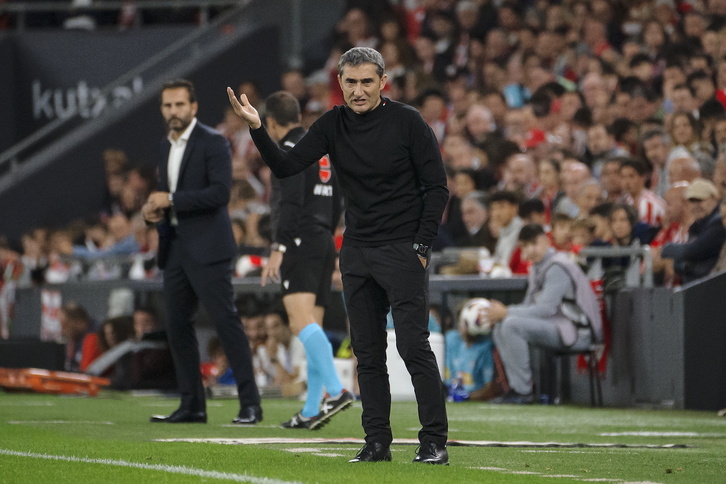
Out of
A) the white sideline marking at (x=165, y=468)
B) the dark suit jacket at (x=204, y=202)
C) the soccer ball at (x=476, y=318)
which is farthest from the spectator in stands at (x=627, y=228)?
the white sideline marking at (x=165, y=468)

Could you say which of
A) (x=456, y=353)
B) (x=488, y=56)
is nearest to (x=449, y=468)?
(x=456, y=353)

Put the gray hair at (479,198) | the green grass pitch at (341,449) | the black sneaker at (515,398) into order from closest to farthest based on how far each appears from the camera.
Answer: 1. the green grass pitch at (341,449)
2. the black sneaker at (515,398)
3. the gray hair at (479,198)

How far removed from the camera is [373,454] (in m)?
6.82

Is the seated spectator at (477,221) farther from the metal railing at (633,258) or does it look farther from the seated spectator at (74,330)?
the seated spectator at (74,330)

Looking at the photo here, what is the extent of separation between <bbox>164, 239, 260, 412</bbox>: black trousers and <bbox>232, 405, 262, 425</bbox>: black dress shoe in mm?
35

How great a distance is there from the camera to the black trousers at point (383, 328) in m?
6.76

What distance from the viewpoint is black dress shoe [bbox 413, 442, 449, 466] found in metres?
6.71

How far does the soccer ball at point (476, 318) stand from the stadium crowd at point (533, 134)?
25.3 inches

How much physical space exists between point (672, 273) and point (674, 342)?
85cm

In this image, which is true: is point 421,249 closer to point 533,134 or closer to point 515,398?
point 515,398

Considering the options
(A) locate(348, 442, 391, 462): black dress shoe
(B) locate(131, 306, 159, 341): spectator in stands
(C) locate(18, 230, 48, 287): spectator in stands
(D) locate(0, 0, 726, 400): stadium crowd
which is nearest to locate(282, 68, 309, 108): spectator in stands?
(D) locate(0, 0, 726, 400): stadium crowd

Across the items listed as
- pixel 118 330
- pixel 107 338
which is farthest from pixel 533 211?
pixel 107 338

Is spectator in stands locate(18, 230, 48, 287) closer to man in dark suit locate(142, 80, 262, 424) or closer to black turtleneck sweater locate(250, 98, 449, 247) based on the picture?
man in dark suit locate(142, 80, 262, 424)

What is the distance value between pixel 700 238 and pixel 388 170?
6241 mm
